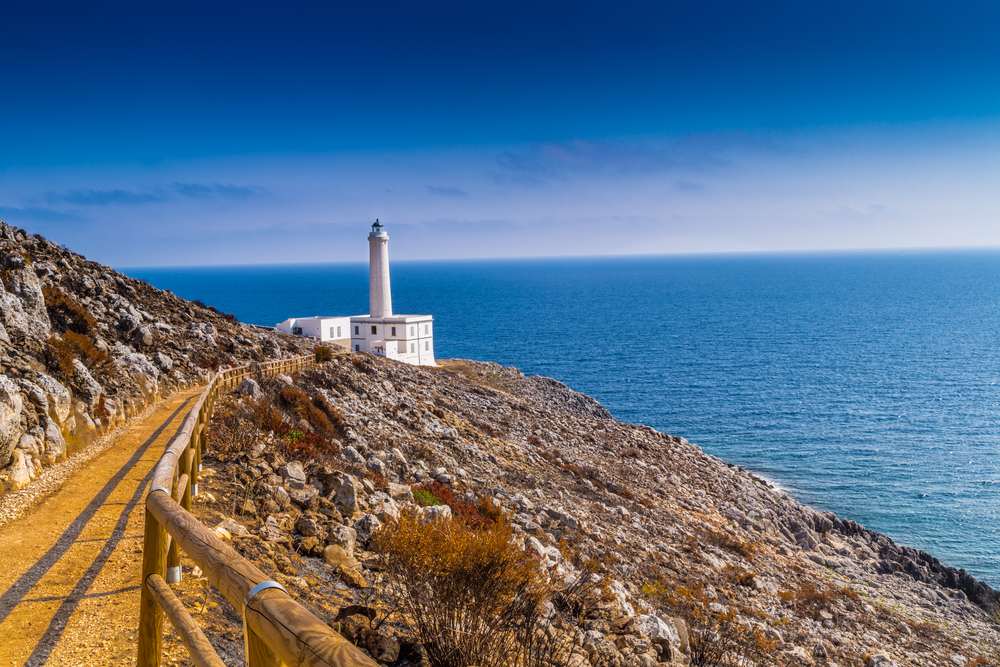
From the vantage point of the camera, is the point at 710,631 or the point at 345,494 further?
the point at 710,631

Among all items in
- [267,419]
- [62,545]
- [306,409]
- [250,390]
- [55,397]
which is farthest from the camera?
[306,409]

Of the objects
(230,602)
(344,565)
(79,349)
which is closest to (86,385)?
(79,349)

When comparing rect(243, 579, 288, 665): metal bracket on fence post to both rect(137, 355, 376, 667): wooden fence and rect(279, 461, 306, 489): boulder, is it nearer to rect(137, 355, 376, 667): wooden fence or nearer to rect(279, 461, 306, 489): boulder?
rect(137, 355, 376, 667): wooden fence

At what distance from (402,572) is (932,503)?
39.9 metres

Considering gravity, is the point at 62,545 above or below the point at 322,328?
above

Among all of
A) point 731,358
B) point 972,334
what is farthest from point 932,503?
point 972,334

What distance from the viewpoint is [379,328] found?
205 feet

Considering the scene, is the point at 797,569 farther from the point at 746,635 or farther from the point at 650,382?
the point at 650,382

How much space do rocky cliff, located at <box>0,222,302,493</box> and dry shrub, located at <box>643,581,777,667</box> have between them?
1208cm

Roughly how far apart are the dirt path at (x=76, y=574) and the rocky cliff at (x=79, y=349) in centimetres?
170

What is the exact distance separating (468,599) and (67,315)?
1982 centimetres

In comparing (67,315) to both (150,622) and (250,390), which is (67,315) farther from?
(150,622)

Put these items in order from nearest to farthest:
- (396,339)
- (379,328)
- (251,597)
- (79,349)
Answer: (251,597) < (79,349) < (396,339) < (379,328)

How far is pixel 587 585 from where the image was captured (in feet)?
43.5
